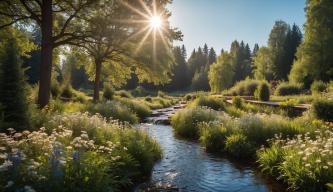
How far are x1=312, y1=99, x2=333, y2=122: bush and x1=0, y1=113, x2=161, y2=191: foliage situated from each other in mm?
9494

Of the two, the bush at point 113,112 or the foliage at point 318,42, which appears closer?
the bush at point 113,112

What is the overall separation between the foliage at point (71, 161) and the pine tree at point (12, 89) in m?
1.04

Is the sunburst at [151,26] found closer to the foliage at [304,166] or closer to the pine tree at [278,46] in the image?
the foliage at [304,166]

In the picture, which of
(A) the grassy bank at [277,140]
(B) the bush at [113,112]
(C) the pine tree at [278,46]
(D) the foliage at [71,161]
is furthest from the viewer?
(C) the pine tree at [278,46]

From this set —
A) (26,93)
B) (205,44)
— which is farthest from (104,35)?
(205,44)

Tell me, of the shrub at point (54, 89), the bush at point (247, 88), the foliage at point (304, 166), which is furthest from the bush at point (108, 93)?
the foliage at point (304, 166)

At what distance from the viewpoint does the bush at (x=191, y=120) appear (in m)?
17.0

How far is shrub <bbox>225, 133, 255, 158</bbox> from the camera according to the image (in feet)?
39.5

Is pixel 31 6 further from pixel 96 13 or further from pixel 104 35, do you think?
pixel 104 35

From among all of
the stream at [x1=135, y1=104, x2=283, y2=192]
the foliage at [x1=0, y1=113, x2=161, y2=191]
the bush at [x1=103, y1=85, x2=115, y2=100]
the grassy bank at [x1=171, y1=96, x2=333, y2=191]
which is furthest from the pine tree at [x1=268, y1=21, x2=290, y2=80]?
the foliage at [x1=0, y1=113, x2=161, y2=191]

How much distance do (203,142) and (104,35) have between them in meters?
7.07

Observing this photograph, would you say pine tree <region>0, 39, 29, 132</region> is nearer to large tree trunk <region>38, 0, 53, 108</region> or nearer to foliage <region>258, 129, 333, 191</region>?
large tree trunk <region>38, 0, 53, 108</region>

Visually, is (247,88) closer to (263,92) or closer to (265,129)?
(263,92)

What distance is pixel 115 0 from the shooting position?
1684 centimetres
